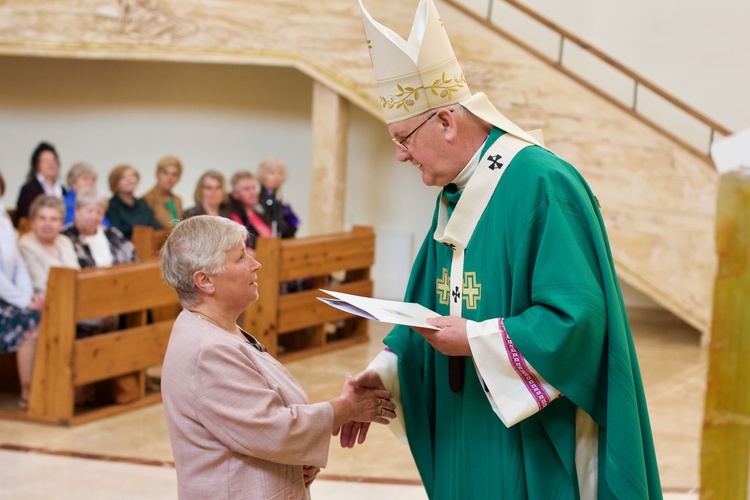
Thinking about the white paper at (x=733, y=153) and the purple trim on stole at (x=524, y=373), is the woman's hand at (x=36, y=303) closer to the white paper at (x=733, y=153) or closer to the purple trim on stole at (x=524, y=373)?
the purple trim on stole at (x=524, y=373)

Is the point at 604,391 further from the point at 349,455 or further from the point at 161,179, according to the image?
the point at 161,179

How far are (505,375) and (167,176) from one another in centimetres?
641

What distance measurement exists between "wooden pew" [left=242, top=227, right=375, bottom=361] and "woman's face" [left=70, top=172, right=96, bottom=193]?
5.19ft

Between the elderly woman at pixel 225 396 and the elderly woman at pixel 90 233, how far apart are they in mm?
3967

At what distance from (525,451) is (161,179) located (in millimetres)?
6418

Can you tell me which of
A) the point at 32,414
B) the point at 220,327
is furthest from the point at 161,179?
the point at 220,327

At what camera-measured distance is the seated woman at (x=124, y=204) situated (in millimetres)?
7988

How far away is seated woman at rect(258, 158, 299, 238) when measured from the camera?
26.5 feet

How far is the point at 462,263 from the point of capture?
2680 millimetres

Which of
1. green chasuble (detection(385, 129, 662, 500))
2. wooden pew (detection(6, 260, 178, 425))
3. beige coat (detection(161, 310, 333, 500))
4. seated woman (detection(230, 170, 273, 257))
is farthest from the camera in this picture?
seated woman (detection(230, 170, 273, 257))

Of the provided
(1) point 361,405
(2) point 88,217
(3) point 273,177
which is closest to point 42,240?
(2) point 88,217

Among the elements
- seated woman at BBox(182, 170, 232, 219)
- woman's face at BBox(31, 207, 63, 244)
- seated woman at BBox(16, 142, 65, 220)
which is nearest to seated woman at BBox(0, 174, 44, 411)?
woman's face at BBox(31, 207, 63, 244)

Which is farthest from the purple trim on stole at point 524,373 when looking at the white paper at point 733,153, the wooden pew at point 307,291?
the wooden pew at point 307,291

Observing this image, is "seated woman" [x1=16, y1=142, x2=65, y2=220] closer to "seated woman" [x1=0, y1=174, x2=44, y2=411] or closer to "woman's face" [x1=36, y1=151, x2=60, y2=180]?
"woman's face" [x1=36, y1=151, x2=60, y2=180]
